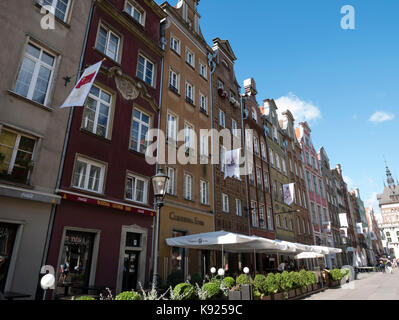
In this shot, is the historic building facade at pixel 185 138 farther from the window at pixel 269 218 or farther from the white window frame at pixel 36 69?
the window at pixel 269 218

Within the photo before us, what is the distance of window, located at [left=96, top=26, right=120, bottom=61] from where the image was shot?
13.9m

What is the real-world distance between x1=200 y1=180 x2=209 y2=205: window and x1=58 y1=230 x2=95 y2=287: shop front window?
8.76 m

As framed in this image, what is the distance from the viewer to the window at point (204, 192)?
18.7 meters

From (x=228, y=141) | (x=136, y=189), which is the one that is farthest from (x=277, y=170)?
(x=136, y=189)

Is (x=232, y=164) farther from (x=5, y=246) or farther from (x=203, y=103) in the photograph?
(x=5, y=246)

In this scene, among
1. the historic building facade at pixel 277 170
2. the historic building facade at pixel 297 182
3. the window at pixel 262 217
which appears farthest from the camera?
the historic building facade at pixel 297 182

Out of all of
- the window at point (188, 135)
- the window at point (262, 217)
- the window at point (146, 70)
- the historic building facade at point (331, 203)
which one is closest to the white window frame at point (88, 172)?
the window at point (146, 70)

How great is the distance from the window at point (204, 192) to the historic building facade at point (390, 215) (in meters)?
112

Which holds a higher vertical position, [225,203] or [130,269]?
[225,203]

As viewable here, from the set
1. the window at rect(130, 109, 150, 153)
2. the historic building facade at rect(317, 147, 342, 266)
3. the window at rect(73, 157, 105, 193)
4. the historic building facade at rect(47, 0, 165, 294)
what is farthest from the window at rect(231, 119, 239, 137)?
the historic building facade at rect(317, 147, 342, 266)

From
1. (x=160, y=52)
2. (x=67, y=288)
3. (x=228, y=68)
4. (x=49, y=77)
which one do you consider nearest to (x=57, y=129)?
(x=49, y=77)

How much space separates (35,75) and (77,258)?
709 cm

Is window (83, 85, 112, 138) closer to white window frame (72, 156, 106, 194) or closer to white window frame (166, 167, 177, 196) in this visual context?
white window frame (72, 156, 106, 194)

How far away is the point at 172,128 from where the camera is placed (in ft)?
57.6
